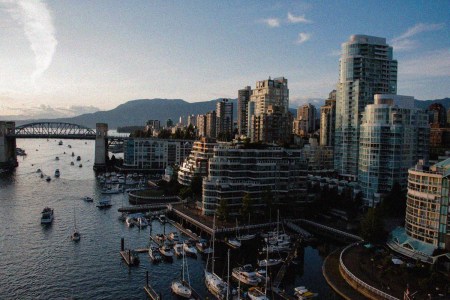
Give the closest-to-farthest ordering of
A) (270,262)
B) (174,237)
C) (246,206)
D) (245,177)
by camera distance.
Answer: (270,262) < (174,237) < (246,206) < (245,177)

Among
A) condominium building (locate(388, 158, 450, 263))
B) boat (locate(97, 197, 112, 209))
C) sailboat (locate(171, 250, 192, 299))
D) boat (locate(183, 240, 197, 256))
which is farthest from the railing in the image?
boat (locate(97, 197, 112, 209))

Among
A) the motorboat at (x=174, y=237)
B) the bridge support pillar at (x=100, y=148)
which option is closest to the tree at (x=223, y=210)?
the motorboat at (x=174, y=237)

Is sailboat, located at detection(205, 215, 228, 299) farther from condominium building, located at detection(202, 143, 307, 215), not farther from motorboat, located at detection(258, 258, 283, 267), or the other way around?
condominium building, located at detection(202, 143, 307, 215)

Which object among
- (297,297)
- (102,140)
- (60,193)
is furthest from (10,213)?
(102,140)

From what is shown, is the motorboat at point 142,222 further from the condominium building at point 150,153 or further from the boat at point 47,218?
the condominium building at point 150,153

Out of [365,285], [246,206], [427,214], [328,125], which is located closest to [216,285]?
[365,285]

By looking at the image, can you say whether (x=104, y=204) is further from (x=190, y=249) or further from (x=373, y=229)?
(x=373, y=229)

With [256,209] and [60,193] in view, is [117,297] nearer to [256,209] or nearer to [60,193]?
[256,209]
